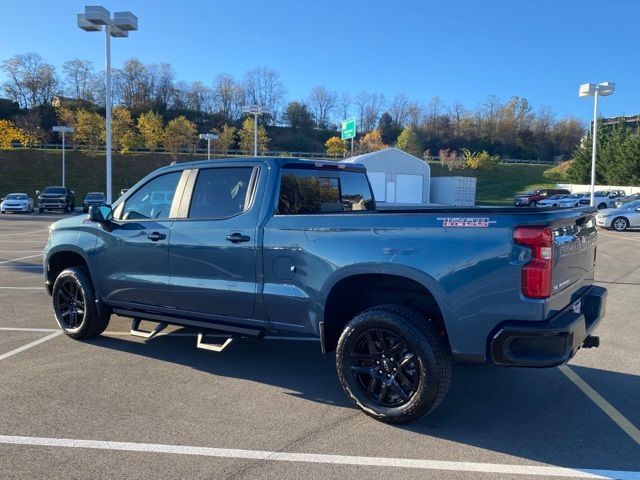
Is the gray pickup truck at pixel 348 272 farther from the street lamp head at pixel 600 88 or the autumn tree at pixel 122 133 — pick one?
the autumn tree at pixel 122 133

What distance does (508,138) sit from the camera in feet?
391

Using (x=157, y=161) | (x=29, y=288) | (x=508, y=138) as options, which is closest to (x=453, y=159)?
(x=508, y=138)

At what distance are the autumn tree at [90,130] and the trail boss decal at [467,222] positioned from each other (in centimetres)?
6799

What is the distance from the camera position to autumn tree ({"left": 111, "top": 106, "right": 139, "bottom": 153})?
65125mm

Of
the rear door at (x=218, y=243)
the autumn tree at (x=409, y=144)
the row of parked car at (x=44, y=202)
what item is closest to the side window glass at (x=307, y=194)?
the rear door at (x=218, y=243)

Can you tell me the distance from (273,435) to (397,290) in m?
1.49

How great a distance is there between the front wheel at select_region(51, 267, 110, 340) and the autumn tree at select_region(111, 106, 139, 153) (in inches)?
2501

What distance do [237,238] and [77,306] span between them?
2702mm

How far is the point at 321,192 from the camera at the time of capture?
5281 millimetres

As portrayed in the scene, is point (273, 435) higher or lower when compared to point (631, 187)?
lower

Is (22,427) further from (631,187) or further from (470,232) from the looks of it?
(631,187)

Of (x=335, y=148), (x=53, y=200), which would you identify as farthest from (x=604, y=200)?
(x=335, y=148)

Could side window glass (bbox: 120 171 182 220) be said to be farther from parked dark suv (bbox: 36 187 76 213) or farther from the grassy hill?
the grassy hill

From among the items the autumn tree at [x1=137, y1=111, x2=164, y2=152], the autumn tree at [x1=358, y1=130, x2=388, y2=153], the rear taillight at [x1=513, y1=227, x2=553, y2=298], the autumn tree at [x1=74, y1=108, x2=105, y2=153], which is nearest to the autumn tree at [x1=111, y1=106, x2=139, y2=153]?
the autumn tree at [x1=137, y1=111, x2=164, y2=152]
